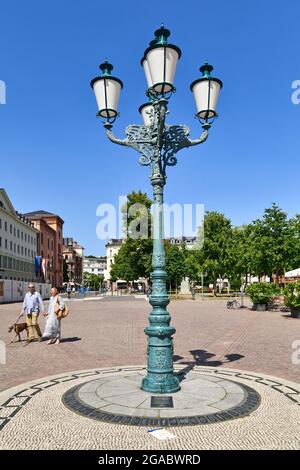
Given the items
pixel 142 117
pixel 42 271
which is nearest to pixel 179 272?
pixel 42 271

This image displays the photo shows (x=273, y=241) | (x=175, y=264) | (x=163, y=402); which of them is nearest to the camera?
(x=163, y=402)

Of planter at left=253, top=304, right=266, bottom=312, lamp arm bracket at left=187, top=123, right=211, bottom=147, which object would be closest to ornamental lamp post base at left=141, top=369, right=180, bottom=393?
lamp arm bracket at left=187, top=123, right=211, bottom=147

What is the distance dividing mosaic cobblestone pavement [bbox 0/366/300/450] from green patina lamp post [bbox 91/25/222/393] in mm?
1418

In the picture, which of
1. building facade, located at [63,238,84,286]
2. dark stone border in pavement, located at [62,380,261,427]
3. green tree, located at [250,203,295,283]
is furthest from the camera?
building facade, located at [63,238,84,286]

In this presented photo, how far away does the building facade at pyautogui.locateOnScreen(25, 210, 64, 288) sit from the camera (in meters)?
82.6

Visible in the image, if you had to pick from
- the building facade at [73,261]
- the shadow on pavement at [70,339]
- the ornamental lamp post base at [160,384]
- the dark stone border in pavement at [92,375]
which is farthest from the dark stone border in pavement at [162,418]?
the building facade at [73,261]

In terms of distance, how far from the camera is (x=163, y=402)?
5.49m

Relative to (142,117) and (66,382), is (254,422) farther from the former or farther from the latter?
(142,117)

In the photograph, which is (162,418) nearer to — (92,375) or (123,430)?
(123,430)

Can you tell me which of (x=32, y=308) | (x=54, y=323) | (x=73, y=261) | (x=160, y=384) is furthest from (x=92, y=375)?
(x=73, y=261)

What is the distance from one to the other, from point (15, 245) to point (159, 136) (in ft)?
206

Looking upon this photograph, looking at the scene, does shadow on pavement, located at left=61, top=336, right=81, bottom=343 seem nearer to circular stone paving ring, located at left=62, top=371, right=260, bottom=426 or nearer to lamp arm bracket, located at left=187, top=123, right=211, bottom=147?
circular stone paving ring, located at left=62, top=371, right=260, bottom=426

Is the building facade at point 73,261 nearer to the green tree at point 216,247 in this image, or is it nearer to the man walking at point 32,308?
the green tree at point 216,247
